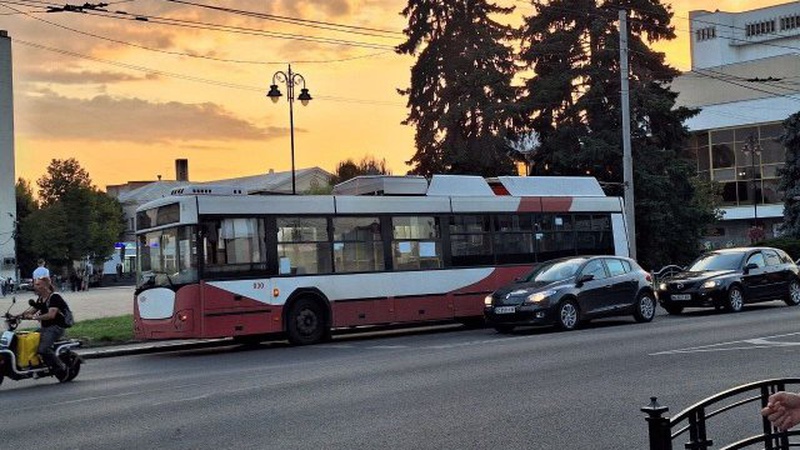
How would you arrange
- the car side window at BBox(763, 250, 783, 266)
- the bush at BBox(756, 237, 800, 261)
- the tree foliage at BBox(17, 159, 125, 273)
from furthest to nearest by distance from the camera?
the tree foliage at BBox(17, 159, 125, 273) < the bush at BBox(756, 237, 800, 261) < the car side window at BBox(763, 250, 783, 266)

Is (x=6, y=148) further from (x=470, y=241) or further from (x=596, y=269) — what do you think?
(x=596, y=269)

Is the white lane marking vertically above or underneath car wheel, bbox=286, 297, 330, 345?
underneath

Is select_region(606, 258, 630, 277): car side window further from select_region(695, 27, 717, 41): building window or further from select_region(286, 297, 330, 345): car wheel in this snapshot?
select_region(695, 27, 717, 41): building window

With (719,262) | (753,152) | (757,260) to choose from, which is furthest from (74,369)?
(753,152)

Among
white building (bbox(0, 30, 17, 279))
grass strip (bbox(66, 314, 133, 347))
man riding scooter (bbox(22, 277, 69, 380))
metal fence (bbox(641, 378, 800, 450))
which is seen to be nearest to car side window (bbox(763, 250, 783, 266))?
grass strip (bbox(66, 314, 133, 347))

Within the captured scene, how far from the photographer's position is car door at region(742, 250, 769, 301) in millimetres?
23000

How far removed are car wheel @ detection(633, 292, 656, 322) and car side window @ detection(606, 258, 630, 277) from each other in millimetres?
675

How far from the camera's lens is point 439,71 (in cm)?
4488

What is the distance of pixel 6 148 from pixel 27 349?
251ft

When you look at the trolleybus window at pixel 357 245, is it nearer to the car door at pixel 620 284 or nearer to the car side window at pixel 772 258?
the car door at pixel 620 284

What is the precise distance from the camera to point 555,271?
64.3ft

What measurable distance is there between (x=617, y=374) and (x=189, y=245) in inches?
357

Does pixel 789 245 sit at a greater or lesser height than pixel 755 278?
greater

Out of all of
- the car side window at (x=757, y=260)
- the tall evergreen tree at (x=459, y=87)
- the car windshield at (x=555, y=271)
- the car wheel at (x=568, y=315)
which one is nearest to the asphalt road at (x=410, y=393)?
the car wheel at (x=568, y=315)
